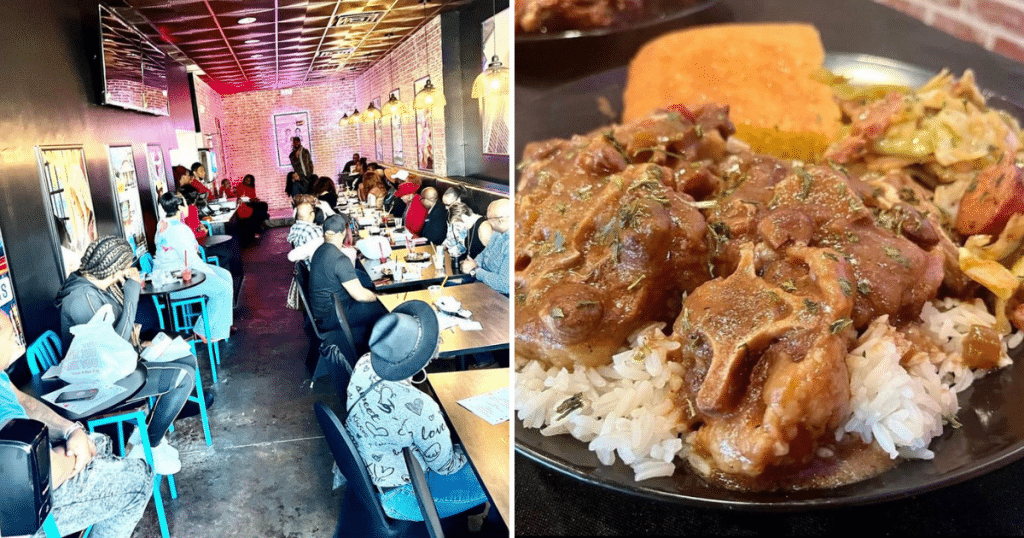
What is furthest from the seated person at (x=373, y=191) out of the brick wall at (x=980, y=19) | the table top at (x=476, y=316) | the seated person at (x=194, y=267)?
the brick wall at (x=980, y=19)

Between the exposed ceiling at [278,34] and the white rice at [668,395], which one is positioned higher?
the exposed ceiling at [278,34]

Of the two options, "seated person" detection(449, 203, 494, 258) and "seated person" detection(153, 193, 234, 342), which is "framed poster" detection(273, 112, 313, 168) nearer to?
"seated person" detection(153, 193, 234, 342)

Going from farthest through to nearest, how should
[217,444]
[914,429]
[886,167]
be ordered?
1. [886,167]
2. [217,444]
3. [914,429]

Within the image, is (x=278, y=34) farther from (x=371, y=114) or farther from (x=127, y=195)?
(x=127, y=195)

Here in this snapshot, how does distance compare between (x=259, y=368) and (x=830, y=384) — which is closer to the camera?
(x=830, y=384)

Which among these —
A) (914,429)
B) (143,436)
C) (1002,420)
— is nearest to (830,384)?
(914,429)

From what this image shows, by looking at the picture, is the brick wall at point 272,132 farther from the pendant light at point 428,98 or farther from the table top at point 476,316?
the table top at point 476,316

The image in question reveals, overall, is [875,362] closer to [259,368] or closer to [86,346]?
[259,368]
